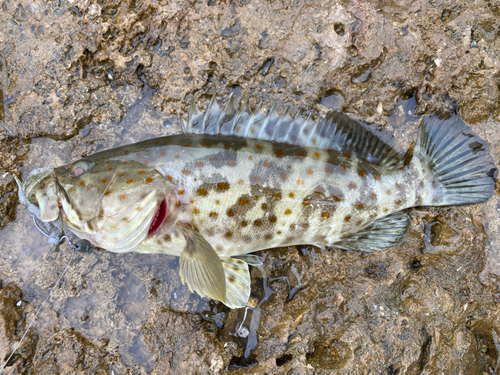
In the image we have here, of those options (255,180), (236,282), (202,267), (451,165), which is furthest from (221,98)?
(451,165)

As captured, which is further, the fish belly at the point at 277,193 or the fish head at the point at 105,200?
the fish belly at the point at 277,193

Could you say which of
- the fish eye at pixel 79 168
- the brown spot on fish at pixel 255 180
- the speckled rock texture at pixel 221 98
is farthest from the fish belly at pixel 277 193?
the fish eye at pixel 79 168

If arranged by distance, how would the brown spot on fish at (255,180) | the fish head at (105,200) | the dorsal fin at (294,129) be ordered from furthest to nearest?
the dorsal fin at (294,129)
the brown spot on fish at (255,180)
the fish head at (105,200)

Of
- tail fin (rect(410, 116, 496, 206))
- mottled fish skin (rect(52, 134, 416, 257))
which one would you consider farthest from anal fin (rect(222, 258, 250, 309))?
tail fin (rect(410, 116, 496, 206))

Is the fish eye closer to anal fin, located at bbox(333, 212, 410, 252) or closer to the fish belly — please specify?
the fish belly

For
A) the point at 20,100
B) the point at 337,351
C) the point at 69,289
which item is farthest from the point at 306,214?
the point at 20,100

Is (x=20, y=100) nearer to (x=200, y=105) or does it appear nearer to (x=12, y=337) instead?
(x=200, y=105)

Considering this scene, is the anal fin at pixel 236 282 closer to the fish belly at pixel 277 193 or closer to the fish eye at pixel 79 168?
the fish belly at pixel 277 193

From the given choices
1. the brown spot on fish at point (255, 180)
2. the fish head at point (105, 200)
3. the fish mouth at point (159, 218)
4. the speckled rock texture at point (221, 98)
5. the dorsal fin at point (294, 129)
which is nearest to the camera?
the fish head at point (105, 200)
